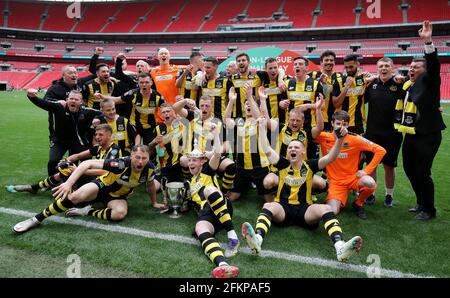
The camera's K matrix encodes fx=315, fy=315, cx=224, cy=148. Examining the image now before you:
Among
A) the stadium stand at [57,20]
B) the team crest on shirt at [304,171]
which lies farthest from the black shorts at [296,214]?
the stadium stand at [57,20]

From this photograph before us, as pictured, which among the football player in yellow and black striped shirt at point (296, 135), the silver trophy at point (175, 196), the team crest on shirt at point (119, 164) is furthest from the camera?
the football player in yellow and black striped shirt at point (296, 135)

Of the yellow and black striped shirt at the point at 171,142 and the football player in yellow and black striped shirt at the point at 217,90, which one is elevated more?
the football player in yellow and black striped shirt at the point at 217,90

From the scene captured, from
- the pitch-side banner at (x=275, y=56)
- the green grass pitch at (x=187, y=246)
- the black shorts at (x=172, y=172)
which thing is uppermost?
the pitch-side banner at (x=275, y=56)

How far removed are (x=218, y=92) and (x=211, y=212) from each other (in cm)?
277

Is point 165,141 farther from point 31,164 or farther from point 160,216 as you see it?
point 31,164

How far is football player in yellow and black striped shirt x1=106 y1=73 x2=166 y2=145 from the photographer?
17.8 feet

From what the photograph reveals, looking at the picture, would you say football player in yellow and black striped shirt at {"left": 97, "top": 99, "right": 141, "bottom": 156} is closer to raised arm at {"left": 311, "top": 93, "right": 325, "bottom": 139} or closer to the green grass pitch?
the green grass pitch

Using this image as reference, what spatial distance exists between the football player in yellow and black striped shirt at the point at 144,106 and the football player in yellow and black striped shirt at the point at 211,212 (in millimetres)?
1824

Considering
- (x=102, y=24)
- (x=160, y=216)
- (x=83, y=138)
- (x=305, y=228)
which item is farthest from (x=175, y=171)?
(x=102, y=24)

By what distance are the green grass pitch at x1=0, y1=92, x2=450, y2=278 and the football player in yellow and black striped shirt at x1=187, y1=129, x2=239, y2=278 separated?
0.13 meters

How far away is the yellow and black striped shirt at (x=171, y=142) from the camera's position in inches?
201

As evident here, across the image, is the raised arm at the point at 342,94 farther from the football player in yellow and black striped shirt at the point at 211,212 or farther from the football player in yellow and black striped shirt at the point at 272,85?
the football player in yellow and black striped shirt at the point at 211,212
